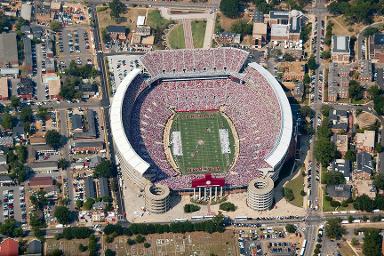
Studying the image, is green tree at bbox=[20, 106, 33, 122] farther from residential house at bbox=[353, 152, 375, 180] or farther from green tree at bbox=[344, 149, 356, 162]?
residential house at bbox=[353, 152, 375, 180]

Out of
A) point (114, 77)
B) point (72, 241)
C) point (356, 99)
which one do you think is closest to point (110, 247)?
point (72, 241)

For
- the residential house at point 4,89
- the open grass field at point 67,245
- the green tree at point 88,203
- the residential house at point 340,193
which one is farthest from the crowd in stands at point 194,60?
the open grass field at point 67,245

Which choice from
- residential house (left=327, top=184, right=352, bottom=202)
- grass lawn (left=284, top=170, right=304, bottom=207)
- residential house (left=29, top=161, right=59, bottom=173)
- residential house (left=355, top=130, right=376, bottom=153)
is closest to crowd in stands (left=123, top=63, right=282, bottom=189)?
grass lawn (left=284, top=170, right=304, bottom=207)

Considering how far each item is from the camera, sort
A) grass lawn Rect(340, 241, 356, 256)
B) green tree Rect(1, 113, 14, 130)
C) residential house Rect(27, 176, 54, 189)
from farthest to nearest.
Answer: green tree Rect(1, 113, 14, 130) < residential house Rect(27, 176, 54, 189) < grass lawn Rect(340, 241, 356, 256)

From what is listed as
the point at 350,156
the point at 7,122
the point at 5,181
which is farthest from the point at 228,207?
the point at 7,122

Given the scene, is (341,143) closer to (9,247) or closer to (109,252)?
(109,252)

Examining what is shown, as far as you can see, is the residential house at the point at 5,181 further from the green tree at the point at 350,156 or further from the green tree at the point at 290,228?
the green tree at the point at 350,156
